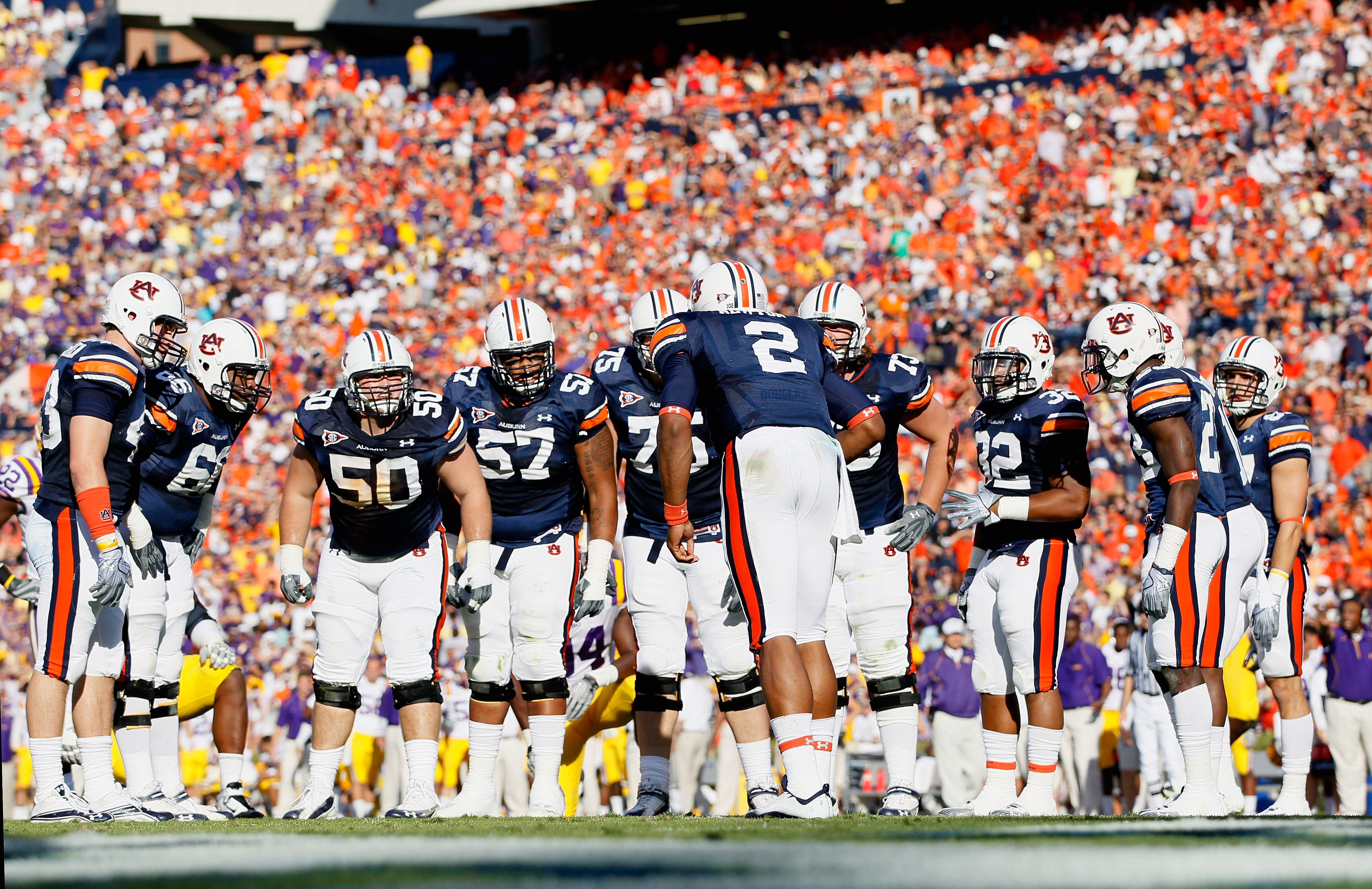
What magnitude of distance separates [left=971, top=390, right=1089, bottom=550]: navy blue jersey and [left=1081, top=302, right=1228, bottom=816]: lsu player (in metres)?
0.27

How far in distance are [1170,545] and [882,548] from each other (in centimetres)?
140

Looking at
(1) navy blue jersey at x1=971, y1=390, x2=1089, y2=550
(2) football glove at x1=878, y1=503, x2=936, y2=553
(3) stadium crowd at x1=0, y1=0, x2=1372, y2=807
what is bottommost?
(2) football glove at x1=878, y1=503, x2=936, y2=553

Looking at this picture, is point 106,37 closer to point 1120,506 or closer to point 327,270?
point 327,270

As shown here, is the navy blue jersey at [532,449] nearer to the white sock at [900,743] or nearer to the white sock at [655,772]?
the white sock at [655,772]

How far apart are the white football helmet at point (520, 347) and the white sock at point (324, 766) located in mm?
1907

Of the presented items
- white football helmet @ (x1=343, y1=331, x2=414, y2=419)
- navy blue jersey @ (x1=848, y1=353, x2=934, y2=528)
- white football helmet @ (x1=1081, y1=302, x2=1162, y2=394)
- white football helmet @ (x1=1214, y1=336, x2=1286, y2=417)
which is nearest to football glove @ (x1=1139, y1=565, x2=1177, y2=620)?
white football helmet @ (x1=1081, y1=302, x2=1162, y2=394)

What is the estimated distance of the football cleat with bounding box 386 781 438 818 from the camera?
6.91 metres

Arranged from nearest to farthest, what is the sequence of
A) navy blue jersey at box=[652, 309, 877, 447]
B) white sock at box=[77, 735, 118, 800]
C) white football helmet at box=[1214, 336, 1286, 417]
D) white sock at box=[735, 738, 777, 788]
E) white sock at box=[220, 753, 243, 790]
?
navy blue jersey at box=[652, 309, 877, 447]
white sock at box=[735, 738, 777, 788]
white sock at box=[77, 735, 118, 800]
white sock at box=[220, 753, 243, 790]
white football helmet at box=[1214, 336, 1286, 417]

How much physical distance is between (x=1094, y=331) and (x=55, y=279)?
20.1 meters

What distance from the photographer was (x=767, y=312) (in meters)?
6.23

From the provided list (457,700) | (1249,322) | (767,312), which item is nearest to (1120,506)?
(1249,322)

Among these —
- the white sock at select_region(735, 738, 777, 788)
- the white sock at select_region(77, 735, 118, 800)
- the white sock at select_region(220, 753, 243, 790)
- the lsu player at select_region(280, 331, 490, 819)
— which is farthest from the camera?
the white sock at select_region(220, 753, 243, 790)

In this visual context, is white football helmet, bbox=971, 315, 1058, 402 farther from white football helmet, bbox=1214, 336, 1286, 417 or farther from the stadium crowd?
the stadium crowd

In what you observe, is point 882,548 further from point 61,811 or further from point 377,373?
point 61,811
